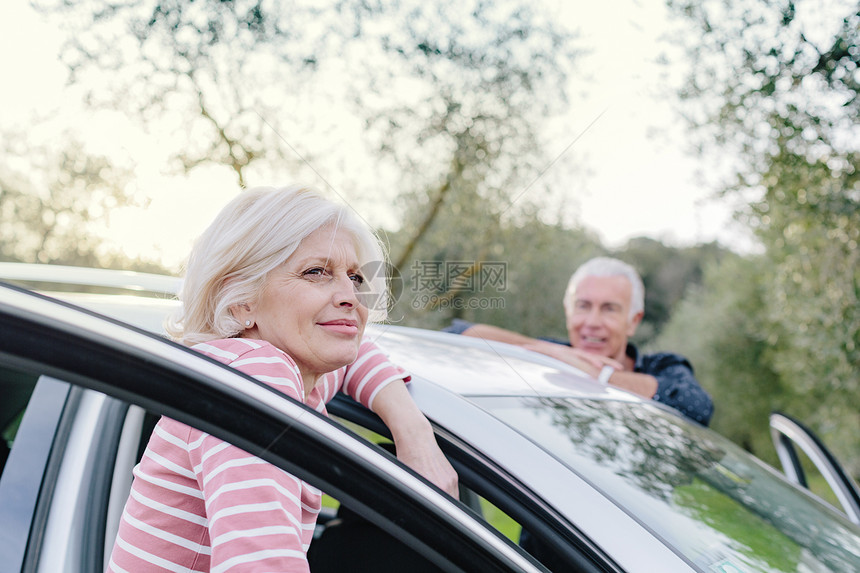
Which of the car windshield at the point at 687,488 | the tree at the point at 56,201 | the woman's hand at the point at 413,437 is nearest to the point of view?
the woman's hand at the point at 413,437

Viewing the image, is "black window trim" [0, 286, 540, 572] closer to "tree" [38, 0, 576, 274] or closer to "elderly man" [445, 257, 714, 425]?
"elderly man" [445, 257, 714, 425]

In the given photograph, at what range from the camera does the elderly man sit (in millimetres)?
3076

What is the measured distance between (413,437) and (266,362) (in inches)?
13.0

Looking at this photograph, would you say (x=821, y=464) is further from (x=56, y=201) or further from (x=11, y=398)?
(x=56, y=201)

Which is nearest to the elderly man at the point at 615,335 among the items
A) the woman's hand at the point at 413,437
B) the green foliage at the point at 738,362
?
the woman's hand at the point at 413,437

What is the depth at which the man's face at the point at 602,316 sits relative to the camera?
144 inches

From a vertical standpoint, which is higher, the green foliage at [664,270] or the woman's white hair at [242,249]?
the green foliage at [664,270]

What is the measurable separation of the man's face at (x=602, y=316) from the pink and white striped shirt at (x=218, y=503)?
2.61 meters

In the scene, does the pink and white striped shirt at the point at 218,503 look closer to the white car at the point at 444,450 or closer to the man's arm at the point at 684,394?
the white car at the point at 444,450

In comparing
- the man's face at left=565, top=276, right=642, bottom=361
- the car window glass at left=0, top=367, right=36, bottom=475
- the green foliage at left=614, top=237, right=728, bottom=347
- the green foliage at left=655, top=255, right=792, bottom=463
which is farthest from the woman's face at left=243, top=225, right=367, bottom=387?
the green foliage at left=614, top=237, right=728, bottom=347

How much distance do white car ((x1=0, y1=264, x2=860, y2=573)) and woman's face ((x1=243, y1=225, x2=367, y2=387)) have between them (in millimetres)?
199

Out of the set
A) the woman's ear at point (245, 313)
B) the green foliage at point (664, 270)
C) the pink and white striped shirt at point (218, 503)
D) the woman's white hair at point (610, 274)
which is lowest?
the pink and white striped shirt at point (218, 503)

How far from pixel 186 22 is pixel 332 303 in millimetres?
6514

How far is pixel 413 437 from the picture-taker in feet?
4.16
